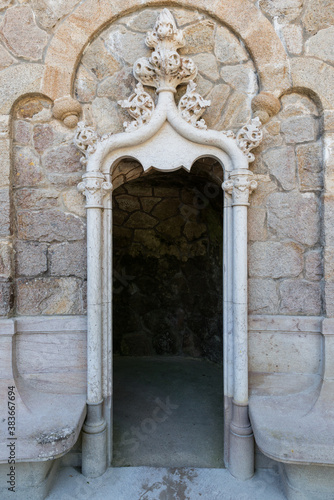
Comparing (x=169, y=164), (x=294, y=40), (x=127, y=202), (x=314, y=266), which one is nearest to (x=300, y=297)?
(x=314, y=266)

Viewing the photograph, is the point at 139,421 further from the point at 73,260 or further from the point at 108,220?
the point at 108,220

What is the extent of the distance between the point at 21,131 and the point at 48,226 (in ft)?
2.27

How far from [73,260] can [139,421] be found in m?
1.58

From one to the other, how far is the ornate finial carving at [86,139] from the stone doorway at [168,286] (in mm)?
1448

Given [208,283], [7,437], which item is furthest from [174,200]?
[7,437]

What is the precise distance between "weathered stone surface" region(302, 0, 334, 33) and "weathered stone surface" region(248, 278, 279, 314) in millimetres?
1741

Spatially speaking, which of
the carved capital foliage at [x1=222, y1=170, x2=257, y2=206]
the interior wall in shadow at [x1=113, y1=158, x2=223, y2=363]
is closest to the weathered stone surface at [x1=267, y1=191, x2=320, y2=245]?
the carved capital foliage at [x1=222, y1=170, x2=257, y2=206]

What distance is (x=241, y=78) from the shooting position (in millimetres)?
2176

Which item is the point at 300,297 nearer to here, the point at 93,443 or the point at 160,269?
the point at 93,443

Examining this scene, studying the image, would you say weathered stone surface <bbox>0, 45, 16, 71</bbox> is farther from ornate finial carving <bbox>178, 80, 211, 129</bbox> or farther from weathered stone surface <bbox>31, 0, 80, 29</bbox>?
ornate finial carving <bbox>178, 80, 211, 129</bbox>

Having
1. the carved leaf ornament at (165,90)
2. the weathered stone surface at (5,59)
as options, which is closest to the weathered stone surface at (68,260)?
the carved leaf ornament at (165,90)

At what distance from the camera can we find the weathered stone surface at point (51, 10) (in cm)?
215

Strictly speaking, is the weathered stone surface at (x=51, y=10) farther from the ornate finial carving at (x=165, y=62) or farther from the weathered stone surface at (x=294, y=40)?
the weathered stone surface at (x=294, y=40)

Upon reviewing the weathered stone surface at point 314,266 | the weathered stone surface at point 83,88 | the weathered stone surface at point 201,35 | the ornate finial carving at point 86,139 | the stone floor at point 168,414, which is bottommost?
the stone floor at point 168,414
